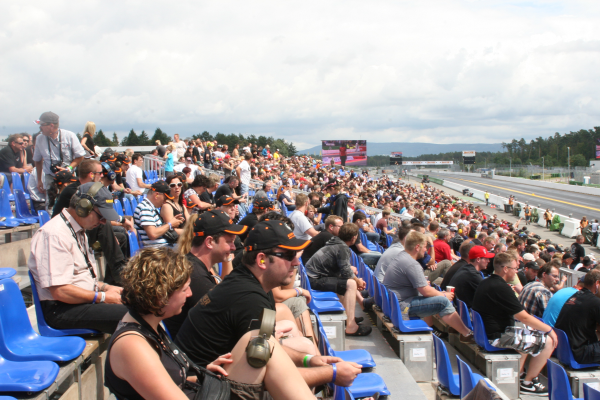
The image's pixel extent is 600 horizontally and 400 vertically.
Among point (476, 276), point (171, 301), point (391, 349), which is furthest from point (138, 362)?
point (476, 276)

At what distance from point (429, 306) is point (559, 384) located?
1.81 m

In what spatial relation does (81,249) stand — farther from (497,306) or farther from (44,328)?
(497,306)

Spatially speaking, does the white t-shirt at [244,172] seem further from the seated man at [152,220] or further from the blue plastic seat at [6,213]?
the seated man at [152,220]

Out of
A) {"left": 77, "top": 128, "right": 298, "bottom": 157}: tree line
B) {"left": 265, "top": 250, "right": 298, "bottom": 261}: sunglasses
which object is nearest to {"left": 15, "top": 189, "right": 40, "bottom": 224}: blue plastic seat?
{"left": 265, "top": 250, "right": 298, "bottom": 261}: sunglasses

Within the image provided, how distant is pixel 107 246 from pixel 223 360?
2.95 meters

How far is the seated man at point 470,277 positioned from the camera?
235 inches

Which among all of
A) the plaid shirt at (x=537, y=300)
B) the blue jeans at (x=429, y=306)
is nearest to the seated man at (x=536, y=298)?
the plaid shirt at (x=537, y=300)

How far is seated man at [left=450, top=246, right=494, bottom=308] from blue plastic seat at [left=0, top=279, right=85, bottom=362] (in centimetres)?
480

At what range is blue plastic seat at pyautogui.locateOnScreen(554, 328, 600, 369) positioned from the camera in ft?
16.9

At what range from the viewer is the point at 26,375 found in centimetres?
264

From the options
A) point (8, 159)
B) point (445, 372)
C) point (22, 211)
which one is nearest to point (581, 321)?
point (445, 372)

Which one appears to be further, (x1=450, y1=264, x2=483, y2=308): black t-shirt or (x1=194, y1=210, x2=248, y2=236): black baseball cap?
(x1=450, y1=264, x2=483, y2=308): black t-shirt

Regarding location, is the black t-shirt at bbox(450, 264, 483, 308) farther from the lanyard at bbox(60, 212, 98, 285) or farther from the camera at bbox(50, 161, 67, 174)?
the camera at bbox(50, 161, 67, 174)

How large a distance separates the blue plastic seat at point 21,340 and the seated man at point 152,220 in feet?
6.67
